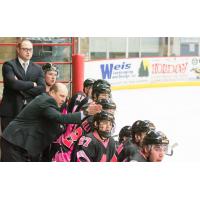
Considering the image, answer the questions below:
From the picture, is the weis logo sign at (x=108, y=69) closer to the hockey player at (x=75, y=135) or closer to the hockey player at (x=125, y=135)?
the hockey player at (x=125, y=135)

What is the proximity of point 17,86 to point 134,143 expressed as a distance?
81cm

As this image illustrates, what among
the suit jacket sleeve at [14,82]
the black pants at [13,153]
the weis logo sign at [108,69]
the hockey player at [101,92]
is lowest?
the black pants at [13,153]

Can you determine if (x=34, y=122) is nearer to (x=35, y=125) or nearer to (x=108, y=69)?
(x=35, y=125)

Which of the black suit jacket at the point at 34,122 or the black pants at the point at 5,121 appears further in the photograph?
the black pants at the point at 5,121

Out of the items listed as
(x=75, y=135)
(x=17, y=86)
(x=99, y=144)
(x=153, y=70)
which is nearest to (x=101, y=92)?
(x=75, y=135)

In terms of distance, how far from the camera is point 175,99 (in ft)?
20.4

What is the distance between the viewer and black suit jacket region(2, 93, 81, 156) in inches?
104

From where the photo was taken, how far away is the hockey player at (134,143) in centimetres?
277

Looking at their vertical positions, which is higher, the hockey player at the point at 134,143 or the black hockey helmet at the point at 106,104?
the black hockey helmet at the point at 106,104

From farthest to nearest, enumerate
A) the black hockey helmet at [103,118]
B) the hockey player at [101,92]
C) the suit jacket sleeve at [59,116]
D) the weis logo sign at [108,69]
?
the weis logo sign at [108,69] < the hockey player at [101,92] < the black hockey helmet at [103,118] < the suit jacket sleeve at [59,116]

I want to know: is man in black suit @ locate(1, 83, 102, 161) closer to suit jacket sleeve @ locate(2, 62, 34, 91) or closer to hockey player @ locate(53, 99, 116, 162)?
hockey player @ locate(53, 99, 116, 162)

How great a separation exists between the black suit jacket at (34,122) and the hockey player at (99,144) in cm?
13

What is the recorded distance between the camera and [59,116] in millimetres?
2646

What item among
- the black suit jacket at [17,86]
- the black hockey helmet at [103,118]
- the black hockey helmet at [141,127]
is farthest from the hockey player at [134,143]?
the black suit jacket at [17,86]
